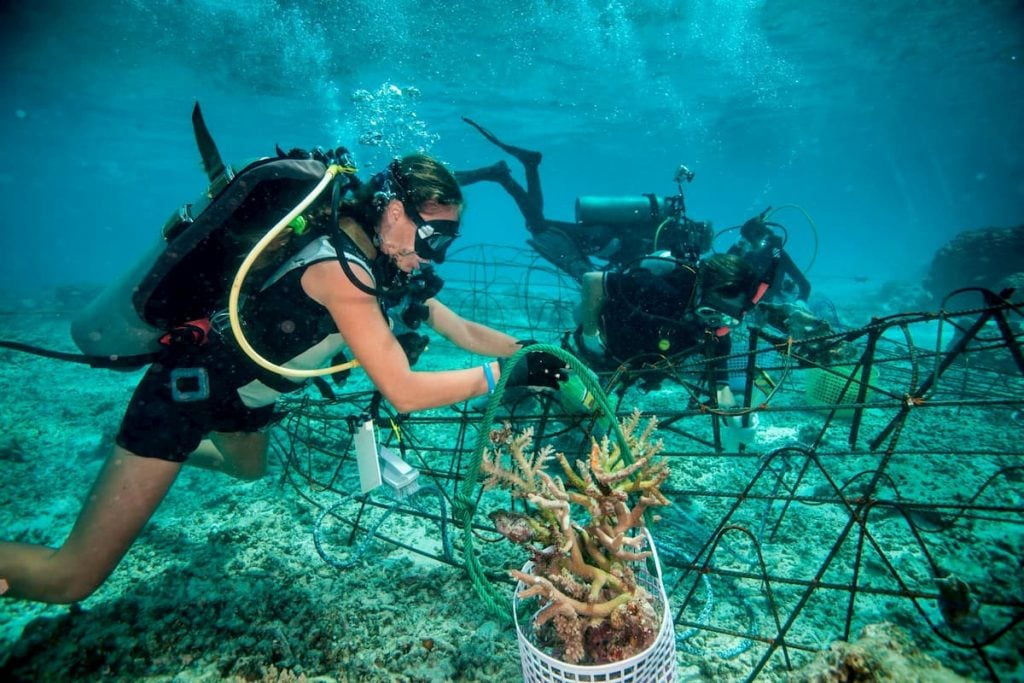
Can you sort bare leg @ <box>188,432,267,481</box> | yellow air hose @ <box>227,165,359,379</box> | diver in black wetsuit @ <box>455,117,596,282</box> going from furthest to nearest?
1. diver in black wetsuit @ <box>455,117,596,282</box>
2. bare leg @ <box>188,432,267,481</box>
3. yellow air hose @ <box>227,165,359,379</box>

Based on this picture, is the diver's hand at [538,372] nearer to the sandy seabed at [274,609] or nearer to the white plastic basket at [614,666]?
the white plastic basket at [614,666]

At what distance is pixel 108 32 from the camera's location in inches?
767

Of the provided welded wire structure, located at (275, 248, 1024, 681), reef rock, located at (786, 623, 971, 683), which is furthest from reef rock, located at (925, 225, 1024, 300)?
reef rock, located at (786, 623, 971, 683)

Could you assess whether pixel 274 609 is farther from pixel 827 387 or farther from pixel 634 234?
pixel 634 234

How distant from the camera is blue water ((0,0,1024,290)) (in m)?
19.9

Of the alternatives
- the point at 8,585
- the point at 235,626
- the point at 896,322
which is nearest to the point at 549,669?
the point at 235,626

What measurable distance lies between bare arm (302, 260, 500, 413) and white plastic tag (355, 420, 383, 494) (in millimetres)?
390

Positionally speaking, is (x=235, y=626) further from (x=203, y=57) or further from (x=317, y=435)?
(x=203, y=57)

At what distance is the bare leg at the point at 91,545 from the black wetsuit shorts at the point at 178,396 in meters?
0.11

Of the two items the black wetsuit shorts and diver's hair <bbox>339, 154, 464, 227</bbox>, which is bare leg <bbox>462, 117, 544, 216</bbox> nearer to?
diver's hair <bbox>339, 154, 464, 227</bbox>

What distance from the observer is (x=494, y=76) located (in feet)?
83.9

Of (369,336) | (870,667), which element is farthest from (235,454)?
(870,667)

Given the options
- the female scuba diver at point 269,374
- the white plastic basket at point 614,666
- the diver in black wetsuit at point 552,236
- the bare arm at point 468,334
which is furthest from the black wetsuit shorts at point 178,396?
the diver in black wetsuit at point 552,236

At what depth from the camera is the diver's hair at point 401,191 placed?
268 centimetres
